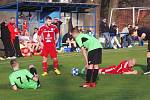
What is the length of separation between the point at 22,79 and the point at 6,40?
42.6ft

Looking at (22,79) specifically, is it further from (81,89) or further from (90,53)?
(90,53)

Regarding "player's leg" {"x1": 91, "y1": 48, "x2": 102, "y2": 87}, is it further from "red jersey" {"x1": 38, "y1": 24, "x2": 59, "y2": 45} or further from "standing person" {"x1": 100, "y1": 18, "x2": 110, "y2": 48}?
"standing person" {"x1": 100, "y1": 18, "x2": 110, "y2": 48}

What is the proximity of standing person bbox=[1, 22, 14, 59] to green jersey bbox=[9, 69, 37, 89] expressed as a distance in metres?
12.5

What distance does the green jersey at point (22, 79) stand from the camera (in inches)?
555

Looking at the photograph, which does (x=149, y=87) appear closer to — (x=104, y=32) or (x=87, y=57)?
(x=87, y=57)

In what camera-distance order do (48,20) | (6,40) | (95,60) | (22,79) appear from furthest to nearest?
(6,40) < (48,20) < (95,60) < (22,79)

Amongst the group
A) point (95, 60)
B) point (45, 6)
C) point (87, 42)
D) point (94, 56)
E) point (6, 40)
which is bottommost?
point (6, 40)

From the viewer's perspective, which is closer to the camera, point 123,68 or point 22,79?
point 22,79

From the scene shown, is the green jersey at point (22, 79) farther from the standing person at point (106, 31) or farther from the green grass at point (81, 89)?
the standing person at point (106, 31)

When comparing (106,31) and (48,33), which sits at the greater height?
(48,33)

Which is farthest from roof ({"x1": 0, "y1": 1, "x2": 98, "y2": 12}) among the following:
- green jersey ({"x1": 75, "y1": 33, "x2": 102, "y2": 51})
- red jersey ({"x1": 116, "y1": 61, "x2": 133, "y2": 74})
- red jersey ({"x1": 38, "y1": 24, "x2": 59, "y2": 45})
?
green jersey ({"x1": 75, "y1": 33, "x2": 102, "y2": 51})

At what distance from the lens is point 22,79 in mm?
14141

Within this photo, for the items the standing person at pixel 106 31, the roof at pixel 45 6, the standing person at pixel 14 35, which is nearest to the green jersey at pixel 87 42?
the standing person at pixel 14 35

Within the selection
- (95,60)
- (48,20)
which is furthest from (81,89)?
(48,20)
